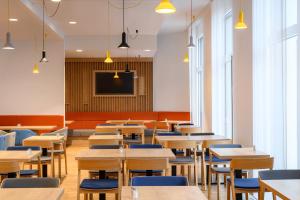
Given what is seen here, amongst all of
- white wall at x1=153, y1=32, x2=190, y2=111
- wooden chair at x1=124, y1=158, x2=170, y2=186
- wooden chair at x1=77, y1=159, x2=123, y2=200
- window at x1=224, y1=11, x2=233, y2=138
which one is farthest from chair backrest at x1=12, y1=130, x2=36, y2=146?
wooden chair at x1=124, y1=158, x2=170, y2=186

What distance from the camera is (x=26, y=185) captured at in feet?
11.1

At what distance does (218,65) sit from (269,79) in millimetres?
3602

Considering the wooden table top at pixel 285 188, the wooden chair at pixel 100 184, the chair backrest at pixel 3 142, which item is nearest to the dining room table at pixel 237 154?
the wooden chair at pixel 100 184

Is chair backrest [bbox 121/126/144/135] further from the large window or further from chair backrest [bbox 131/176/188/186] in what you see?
chair backrest [bbox 131/176/188/186]

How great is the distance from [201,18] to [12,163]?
27.7ft

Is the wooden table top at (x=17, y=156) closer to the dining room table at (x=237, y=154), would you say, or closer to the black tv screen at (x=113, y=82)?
the dining room table at (x=237, y=154)

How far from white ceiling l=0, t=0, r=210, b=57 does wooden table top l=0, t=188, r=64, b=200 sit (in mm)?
5355

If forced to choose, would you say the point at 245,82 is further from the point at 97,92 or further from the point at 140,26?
the point at 97,92

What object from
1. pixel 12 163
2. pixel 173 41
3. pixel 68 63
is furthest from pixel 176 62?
pixel 12 163

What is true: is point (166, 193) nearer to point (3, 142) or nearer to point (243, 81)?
point (243, 81)

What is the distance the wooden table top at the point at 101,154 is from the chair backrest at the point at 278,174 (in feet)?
5.76

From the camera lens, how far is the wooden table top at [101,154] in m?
4.90

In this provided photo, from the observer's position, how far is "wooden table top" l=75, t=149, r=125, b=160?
490cm

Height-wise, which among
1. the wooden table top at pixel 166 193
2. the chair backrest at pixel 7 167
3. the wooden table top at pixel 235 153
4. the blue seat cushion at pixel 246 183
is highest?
the wooden table top at pixel 235 153
